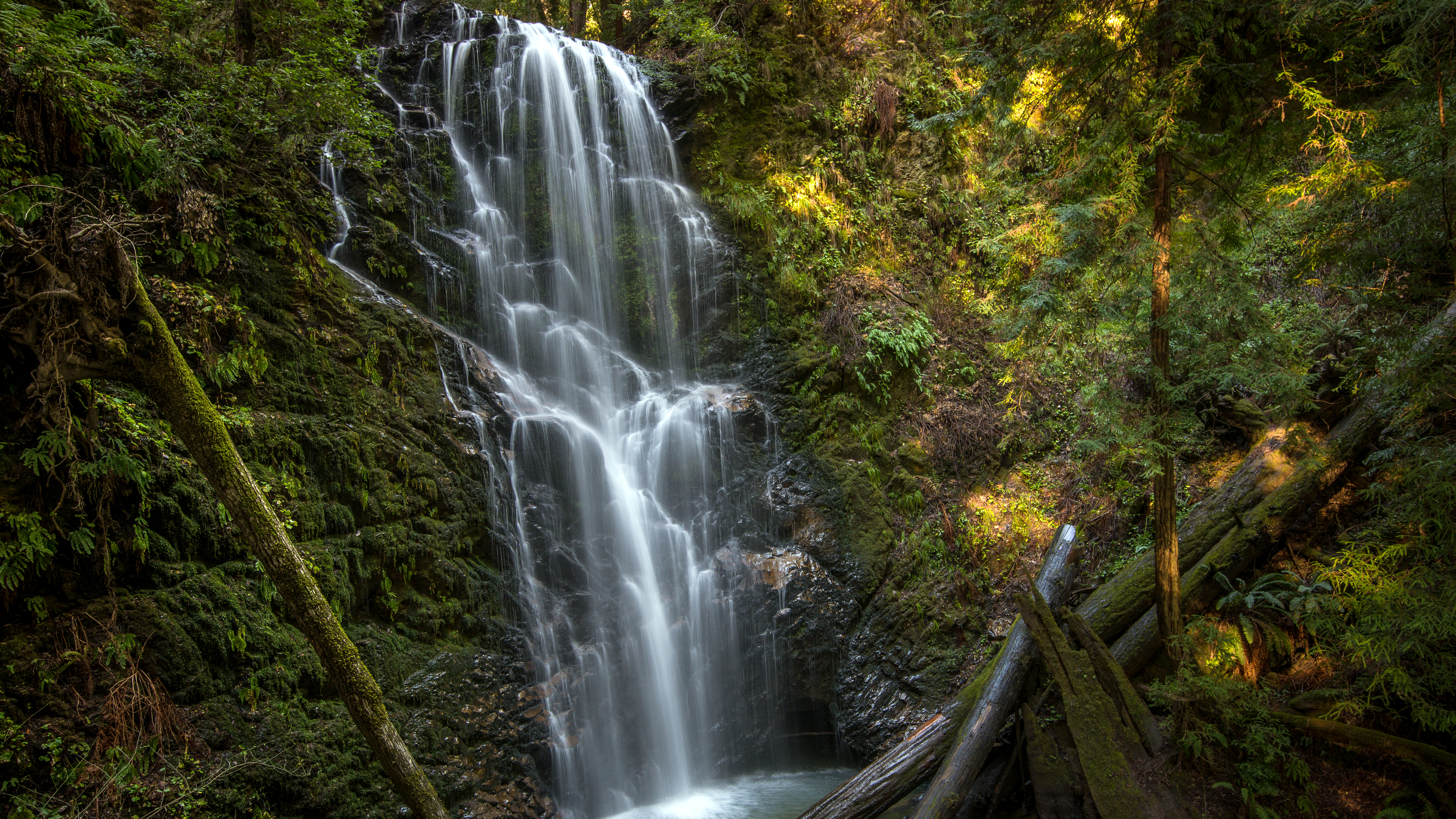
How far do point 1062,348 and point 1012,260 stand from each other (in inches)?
120

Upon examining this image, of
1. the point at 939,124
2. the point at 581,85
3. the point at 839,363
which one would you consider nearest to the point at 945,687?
the point at 839,363

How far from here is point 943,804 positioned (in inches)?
193

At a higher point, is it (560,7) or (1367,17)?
(560,7)

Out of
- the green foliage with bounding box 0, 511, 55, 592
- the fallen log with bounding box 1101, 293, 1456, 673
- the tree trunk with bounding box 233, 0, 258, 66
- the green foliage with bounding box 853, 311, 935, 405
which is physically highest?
the tree trunk with bounding box 233, 0, 258, 66

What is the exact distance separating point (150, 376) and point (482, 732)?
13.1ft

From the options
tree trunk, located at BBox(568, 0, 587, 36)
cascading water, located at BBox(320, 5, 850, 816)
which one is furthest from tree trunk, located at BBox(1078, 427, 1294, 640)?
tree trunk, located at BBox(568, 0, 587, 36)

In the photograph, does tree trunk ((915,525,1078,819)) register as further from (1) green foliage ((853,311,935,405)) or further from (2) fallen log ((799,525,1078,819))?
(1) green foliage ((853,311,935,405))

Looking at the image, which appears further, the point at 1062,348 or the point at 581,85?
the point at 581,85

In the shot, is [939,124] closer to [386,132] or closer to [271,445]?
[386,132]

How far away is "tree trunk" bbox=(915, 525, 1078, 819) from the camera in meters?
4.98

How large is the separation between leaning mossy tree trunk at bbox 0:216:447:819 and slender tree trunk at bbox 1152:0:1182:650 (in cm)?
558

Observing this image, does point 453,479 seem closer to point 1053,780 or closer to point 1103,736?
point 1053,780

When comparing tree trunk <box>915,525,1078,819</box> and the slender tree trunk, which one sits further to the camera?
tree trunk <box>915,525,1078,819</box>

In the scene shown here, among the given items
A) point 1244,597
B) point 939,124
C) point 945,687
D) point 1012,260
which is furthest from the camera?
point 1012,260
